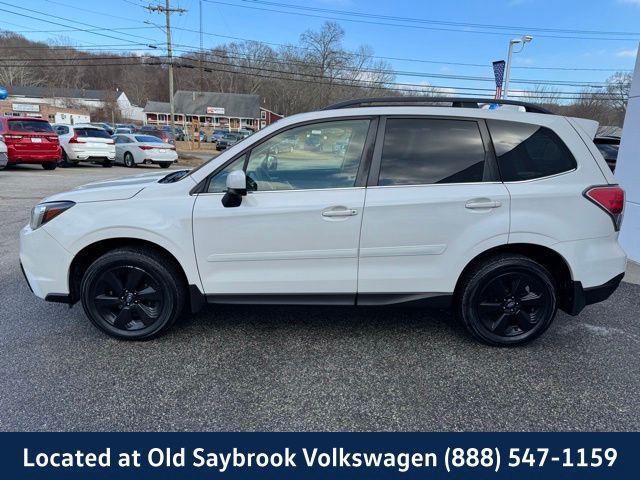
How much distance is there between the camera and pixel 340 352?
321 cm

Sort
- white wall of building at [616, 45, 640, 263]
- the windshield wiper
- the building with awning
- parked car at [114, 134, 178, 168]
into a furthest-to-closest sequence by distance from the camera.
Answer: the building with awning
parked car at [114, 134, 178, 168]
white wall of building at [616, 45, 640, 263]
the windshield wiper

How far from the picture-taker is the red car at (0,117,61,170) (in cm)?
1389

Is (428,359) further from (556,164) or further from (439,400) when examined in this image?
(556,164)

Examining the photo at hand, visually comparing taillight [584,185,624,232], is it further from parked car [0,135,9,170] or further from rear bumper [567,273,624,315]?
parked car [0,135,9,170]

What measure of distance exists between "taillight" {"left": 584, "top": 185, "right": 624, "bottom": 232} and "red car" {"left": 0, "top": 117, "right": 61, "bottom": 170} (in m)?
16.7

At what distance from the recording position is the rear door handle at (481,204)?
2986 mm

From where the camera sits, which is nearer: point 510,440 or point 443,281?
point 510,440

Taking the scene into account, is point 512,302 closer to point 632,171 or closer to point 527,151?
point 527,151

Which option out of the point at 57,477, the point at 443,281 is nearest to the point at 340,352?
the point at 443,281

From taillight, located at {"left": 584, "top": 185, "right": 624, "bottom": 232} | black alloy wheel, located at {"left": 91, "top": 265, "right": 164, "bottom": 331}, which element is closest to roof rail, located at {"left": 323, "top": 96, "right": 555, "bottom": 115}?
taillight, located at {"left": 584, "top": 185, "right": 624, "bottom": 232}

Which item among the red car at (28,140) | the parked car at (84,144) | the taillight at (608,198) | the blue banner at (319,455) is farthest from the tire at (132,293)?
the parked car at (84,144)

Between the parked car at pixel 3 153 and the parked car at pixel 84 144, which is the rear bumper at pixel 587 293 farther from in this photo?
the parked car at pixel 84 144

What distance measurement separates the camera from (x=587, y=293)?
317 centimetres

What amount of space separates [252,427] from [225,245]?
1296 millimetres
